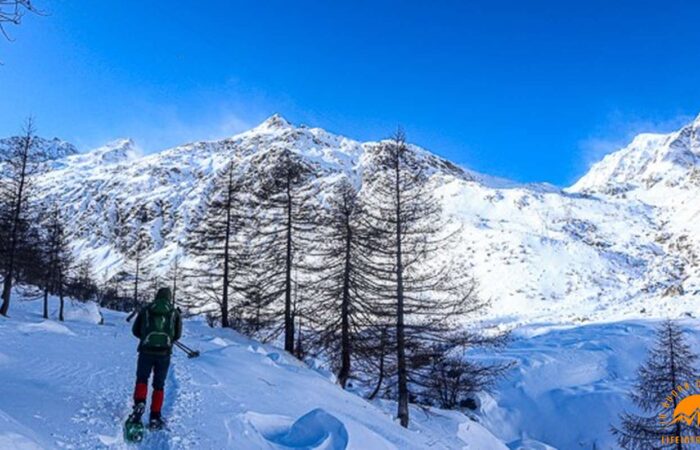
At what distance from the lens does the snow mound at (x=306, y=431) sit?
234 inches

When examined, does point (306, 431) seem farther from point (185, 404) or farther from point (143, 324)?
point (143, 324)

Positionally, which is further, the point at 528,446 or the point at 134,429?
the point at 528,446

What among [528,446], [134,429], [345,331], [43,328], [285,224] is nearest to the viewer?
[134,429]

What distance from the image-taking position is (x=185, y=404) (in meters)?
6.86

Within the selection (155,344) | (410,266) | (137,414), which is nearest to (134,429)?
(137,414)

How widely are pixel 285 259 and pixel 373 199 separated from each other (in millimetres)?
5549

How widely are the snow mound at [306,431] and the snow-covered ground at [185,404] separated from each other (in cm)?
1

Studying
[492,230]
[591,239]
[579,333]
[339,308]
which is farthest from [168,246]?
Answer: [339,308]

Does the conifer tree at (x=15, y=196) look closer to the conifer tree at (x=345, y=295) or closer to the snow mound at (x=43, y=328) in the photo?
the snow mound at (x=43, y=328)

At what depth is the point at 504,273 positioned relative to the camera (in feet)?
243

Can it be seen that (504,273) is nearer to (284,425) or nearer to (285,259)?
(285,259)

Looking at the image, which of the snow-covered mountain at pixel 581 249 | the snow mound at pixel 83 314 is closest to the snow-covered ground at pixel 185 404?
the snow mound at pixel 83 314

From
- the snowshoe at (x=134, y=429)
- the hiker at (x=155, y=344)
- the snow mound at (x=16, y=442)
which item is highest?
the hiker at (x=155, y=344)

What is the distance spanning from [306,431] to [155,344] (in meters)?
2.44
